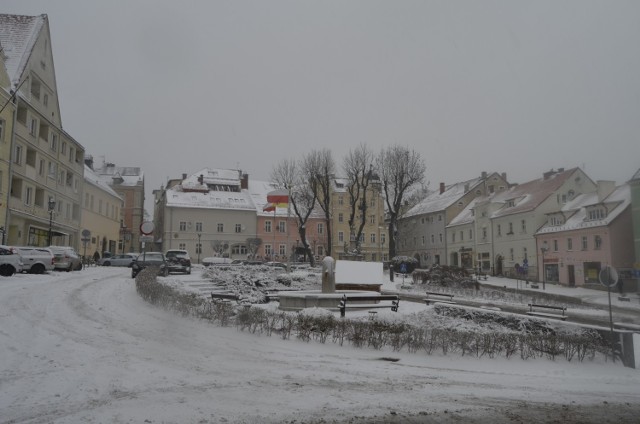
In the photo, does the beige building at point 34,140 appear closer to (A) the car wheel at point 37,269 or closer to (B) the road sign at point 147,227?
(A) the car wheel at point 37,269

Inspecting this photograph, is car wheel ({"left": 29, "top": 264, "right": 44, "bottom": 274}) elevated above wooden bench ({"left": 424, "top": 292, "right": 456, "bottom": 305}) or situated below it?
above

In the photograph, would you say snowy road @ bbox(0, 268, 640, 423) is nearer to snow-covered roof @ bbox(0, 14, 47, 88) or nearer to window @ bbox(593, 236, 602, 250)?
snow-covered roof @ bbox(0, 14, 47, 88)

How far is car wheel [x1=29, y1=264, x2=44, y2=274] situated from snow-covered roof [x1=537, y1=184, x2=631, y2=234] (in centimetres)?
3822

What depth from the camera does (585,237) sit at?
45.4m

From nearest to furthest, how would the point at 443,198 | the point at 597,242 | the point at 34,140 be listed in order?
the point at 34,140 < the point at 597,242 < the point at 443,198

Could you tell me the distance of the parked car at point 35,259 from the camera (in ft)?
93.9

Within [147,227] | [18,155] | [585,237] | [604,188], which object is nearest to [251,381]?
[147,227]

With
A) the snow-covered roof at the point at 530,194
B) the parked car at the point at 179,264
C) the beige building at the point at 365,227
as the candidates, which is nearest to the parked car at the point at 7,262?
the parked car at the point at 179,264

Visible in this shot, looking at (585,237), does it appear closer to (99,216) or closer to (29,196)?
(29,196)

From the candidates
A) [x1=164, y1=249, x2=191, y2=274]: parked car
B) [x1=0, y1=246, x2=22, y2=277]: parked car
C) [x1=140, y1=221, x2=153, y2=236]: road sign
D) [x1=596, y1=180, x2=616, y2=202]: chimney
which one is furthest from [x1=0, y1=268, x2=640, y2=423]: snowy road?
[x1=596, y1=180, x2=616, y2=202]: chimney

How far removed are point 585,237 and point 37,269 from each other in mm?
42478

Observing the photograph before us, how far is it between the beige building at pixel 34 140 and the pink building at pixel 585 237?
137 feet

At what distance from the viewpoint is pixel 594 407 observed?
8.23 m

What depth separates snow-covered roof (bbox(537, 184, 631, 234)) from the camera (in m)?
40.4
